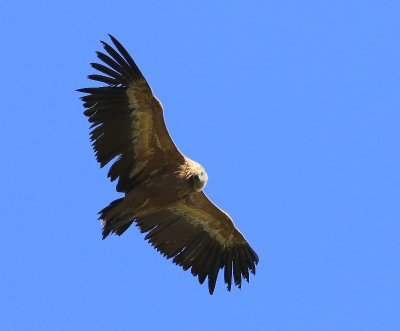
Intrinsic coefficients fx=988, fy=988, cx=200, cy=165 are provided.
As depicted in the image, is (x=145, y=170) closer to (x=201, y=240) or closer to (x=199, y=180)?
(x=199, y=180)

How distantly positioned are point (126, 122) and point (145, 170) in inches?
37.1

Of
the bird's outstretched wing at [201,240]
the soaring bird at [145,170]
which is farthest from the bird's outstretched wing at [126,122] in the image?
the bird's outstretched wing at [201,240]

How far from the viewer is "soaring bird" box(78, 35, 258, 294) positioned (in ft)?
52.7

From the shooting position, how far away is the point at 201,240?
18188 mm

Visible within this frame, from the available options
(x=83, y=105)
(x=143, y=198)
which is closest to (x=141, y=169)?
(x=143, y=198)

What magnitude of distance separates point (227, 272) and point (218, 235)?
0.70 metres

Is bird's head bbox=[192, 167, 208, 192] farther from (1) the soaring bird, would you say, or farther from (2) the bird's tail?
(2) the bird's tail

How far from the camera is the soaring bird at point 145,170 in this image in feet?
52.7

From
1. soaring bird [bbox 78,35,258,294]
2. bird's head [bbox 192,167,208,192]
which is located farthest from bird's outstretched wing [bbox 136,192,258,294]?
bird's head [bbox 192,167,208,192]

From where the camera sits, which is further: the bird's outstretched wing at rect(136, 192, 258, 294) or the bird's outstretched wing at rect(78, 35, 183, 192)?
the bird's outstretched wing at rect(136, 192, 258, 294)

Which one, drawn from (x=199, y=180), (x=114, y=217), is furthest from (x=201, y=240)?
(x=114, y=217)

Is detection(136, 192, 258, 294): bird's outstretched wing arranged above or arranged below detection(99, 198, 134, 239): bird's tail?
above

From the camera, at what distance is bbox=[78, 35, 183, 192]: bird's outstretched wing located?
16.0 meters

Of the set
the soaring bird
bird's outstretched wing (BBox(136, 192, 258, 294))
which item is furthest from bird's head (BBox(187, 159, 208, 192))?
bird's outstretched wing (BBox(136, 192, 258, 294))
